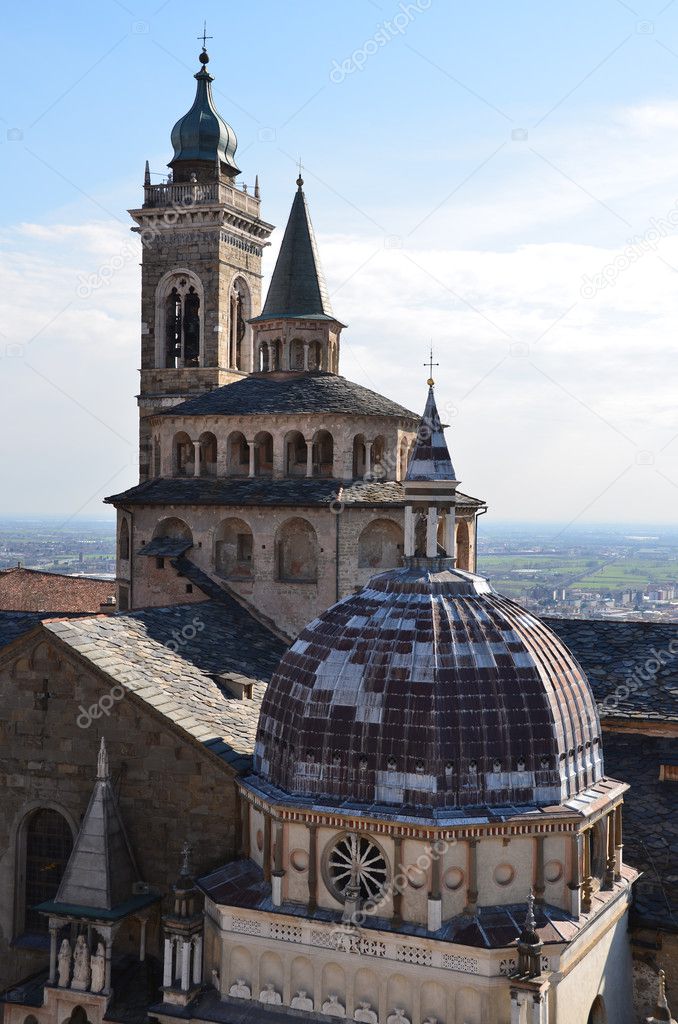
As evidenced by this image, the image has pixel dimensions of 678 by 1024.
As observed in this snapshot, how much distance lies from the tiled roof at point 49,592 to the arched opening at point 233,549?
15.5 m

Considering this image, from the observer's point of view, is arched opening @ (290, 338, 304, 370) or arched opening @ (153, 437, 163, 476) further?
arched opening @ (290, 338, 304, 370)

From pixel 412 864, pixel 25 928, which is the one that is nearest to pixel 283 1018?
pixel 412 864

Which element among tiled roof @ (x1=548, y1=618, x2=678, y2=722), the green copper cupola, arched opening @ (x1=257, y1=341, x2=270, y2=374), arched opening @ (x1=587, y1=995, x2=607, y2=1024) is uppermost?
the green copper cupola

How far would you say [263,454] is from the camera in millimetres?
40312

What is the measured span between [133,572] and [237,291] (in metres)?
26.1

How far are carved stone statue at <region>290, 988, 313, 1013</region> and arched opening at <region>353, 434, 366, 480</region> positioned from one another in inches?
786

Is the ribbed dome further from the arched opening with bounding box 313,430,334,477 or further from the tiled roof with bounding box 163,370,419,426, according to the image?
the tiled roof with bounding box 163,370,419,426

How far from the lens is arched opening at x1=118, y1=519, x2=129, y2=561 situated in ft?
135

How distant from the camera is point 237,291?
6162cm

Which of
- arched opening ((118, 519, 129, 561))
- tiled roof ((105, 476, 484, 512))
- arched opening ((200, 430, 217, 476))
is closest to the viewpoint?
tiled roof ((105, 476, 484, 512))

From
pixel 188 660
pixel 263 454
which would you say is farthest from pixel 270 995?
pixel 263 454

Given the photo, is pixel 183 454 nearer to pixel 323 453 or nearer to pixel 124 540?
pixel 124 540

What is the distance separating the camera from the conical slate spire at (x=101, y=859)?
81.7ft

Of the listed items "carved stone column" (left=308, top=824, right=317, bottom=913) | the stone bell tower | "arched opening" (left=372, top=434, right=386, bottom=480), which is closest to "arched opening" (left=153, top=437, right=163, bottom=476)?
"arched opening" (left=372, top=434, right=386, bottom=480)
